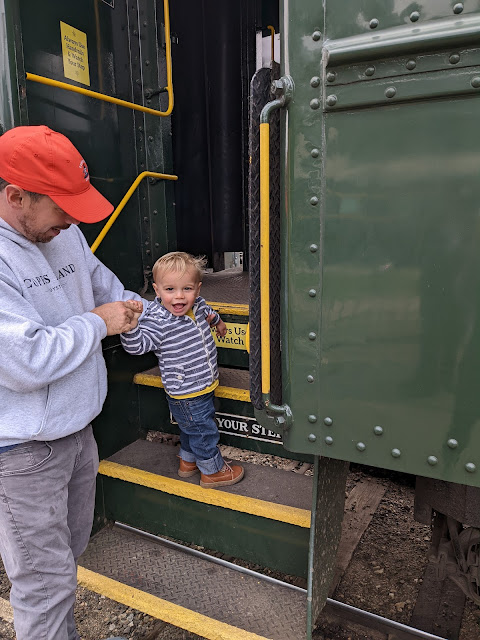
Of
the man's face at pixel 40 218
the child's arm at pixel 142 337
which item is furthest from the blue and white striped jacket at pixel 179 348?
the man's face at pixel 40 218

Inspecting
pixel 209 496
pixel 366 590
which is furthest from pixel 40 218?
pixel 366 590

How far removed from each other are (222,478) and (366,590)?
37.7 inches

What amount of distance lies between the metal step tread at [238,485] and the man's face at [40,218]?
1.24m

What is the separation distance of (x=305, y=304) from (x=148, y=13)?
2013 mm

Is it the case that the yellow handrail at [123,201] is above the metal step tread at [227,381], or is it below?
above

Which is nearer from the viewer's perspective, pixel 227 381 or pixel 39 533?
pixel 39 533

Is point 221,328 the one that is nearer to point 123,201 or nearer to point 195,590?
point 123,201

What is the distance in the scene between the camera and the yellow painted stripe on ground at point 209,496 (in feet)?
6.48

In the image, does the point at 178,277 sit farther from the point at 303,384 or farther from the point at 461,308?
the point at 461,308

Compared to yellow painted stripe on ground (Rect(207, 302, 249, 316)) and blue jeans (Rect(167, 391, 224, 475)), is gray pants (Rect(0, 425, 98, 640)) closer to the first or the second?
blue jeans (Rect(167, 391, 224, 475))

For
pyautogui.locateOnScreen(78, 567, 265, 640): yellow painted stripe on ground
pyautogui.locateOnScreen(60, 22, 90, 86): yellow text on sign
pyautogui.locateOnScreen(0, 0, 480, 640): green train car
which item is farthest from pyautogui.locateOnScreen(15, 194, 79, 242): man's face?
pyautogui.locateOnScreen(78, 567, 265, 640): yellow painted stripe on ground

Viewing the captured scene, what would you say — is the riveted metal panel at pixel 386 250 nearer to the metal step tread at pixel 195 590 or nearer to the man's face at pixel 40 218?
the man's face at pixel 40 218

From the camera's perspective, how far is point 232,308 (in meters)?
2.50

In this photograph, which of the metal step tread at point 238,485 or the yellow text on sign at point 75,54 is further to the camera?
the yellow text on sign at point 75,54
